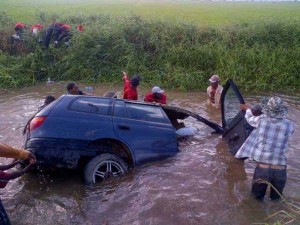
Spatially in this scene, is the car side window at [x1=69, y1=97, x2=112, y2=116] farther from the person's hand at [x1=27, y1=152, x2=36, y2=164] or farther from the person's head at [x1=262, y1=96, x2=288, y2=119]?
the person's head at [x1=262, y1=96, x2=288, y2=119]

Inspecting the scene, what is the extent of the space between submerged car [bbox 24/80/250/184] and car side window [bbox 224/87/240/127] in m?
0.03

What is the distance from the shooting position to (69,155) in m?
5.91

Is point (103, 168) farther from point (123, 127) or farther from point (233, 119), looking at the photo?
point (233, 119)

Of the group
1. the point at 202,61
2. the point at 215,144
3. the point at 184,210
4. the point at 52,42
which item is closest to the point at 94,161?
the point at 184,210

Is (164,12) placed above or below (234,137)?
above

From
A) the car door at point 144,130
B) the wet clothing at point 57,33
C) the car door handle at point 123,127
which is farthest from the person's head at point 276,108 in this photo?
the wet clothing at point 57,33

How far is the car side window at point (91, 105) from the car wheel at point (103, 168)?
74 cm

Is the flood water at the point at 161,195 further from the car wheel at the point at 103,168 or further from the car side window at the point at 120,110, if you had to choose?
the car side window at the point at 120,110

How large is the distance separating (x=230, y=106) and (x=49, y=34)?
9.99m

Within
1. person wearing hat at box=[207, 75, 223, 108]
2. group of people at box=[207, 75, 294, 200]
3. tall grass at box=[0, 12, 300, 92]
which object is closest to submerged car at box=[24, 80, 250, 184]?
group of people at box=[207, 75, 294, 200]

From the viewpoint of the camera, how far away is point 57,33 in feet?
50.8

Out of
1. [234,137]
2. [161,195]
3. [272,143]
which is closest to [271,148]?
Result: [272,143]

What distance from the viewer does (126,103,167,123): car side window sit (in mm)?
6684

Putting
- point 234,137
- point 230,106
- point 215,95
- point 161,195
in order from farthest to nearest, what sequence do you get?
point 215,95 → point 230,106 → point 234,137 → point 161,195
